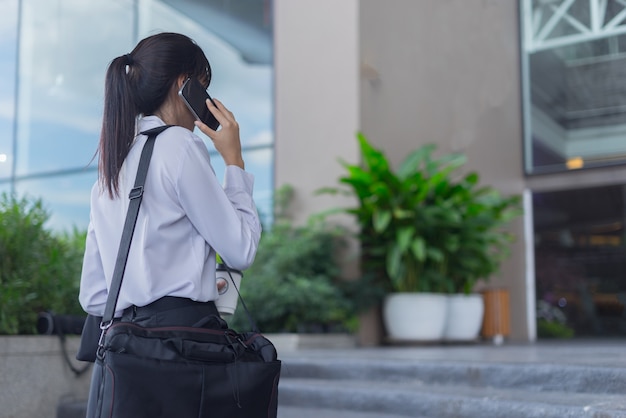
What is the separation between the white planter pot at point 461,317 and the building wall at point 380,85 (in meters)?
1.27

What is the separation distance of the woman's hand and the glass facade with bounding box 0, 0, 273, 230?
354cm

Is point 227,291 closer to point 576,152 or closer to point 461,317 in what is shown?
point 461,317

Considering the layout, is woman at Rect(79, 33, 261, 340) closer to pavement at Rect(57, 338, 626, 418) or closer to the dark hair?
the dark hair

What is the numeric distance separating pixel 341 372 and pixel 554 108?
551 cm

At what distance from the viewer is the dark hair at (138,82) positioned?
1499 millimetres

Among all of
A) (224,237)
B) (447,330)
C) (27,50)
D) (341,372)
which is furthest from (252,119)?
(224,237)

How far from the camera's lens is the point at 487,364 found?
341cm

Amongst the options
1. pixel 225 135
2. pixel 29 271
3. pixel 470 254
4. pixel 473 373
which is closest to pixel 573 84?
pixel 470 254

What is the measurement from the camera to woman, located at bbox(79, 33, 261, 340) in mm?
1417

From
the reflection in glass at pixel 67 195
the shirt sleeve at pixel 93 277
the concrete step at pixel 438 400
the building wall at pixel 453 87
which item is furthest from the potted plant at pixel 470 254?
the shirt sleeve at pixel 93 277

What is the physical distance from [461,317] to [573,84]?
3.49 meters

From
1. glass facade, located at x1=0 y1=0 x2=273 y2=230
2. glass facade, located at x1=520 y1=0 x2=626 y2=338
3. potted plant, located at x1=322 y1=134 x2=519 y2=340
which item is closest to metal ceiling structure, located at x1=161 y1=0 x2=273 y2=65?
glass facade, located at x1=0 y1=0 x2=273 y2=230

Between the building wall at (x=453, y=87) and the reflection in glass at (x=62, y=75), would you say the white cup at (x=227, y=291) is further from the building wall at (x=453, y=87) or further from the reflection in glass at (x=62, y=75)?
the building wall at (x=453, y=87)

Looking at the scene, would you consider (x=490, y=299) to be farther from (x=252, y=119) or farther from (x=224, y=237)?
(x=224, y=237)
